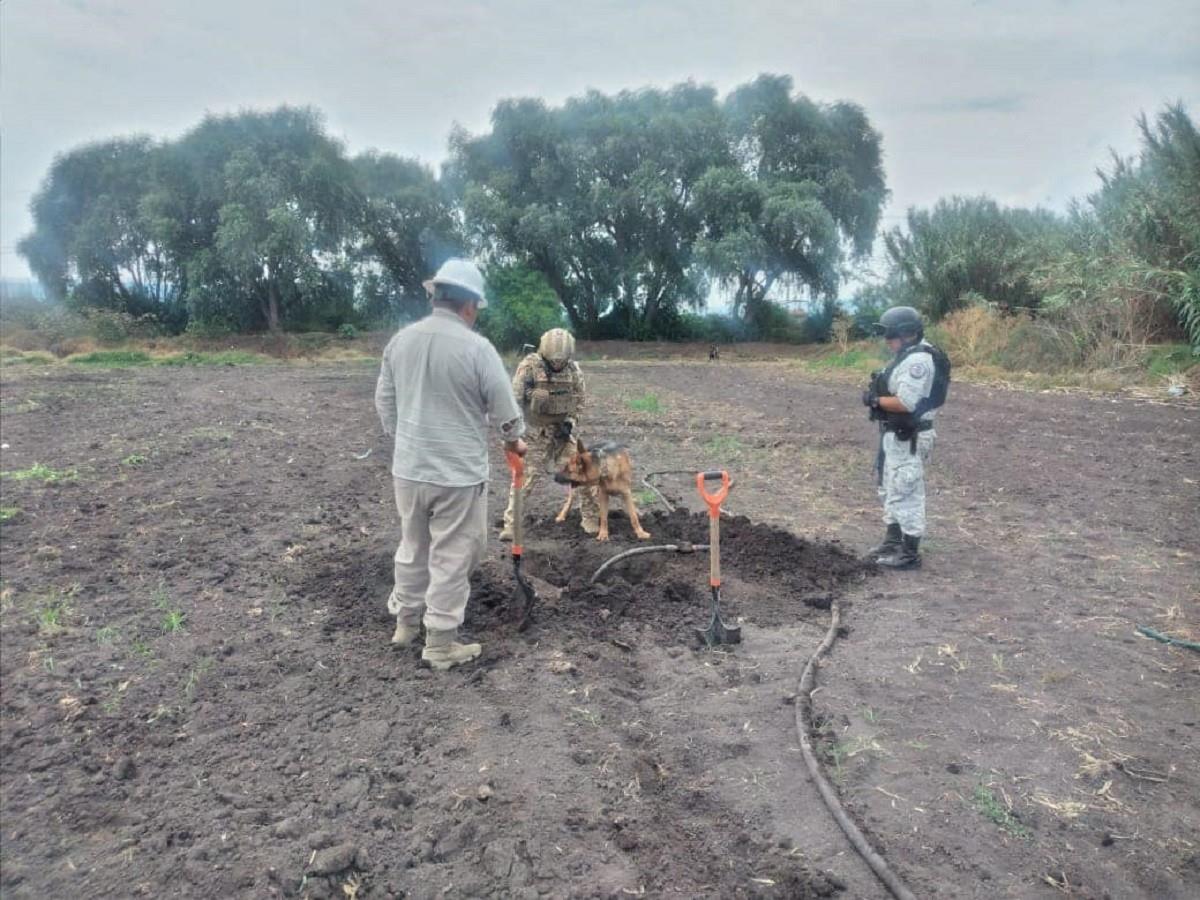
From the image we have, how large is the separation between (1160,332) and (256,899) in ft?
65.5

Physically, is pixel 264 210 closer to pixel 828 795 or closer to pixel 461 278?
pixel 461 278

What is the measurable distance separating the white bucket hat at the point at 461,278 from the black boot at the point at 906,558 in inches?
147

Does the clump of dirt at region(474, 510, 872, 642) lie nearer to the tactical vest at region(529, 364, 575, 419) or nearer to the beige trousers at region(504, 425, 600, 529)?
the beige trousers at region(504, 425, 600, 529)

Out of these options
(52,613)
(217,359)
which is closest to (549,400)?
(52,613)

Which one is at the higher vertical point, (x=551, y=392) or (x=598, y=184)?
(x=598, y=184)

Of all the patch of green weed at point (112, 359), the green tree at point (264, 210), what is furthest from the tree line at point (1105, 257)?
the patch of green weed at point (112, 359)

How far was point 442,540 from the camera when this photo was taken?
15.8 ft

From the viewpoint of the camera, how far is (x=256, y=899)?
2938mm

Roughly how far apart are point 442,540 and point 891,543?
3704 mm

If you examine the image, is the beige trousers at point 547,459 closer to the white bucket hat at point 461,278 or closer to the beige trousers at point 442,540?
the beige trousers at point 442,540

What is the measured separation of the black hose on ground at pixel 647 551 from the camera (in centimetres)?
622

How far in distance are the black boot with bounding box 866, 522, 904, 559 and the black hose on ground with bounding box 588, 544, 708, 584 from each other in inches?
52.3

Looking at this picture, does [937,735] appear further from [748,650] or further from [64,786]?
[64,786]

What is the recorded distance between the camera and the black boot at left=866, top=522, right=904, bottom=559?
22.0 ft
